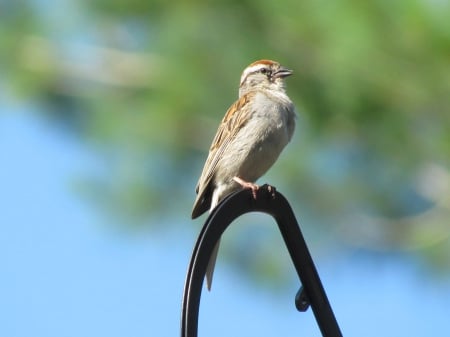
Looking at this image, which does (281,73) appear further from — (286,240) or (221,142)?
(286,240)

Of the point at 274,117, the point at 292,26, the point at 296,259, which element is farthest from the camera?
the point at 292,26

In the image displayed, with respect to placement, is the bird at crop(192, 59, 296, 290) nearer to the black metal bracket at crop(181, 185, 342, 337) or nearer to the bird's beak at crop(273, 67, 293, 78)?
the bird's beak at crop(273, 67, 293, 78)

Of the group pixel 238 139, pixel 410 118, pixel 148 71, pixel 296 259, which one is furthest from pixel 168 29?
pixel 296 259

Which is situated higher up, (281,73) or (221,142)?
(281,73)

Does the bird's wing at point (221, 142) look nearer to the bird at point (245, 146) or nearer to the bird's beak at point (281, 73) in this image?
the bird at point (245, 146)

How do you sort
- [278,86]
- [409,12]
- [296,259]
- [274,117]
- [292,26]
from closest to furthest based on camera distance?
1. [296,259]
2. [274,117]
3. [278,86]
4. [409,12]
5. [292,26]

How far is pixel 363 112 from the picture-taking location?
7.29m

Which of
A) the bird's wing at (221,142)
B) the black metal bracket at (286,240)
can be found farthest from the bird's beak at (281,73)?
the black metal bracket at (286,240)

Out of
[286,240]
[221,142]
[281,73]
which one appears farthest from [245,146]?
[286,240]

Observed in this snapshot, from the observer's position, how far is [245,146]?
5.14 meters

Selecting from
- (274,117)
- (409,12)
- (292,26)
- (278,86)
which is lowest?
(274,117)

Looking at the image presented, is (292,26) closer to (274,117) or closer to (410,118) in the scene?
(410,118)

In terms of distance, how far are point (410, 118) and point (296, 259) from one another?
409 centimetres

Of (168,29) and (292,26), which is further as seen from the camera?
(168,29)
